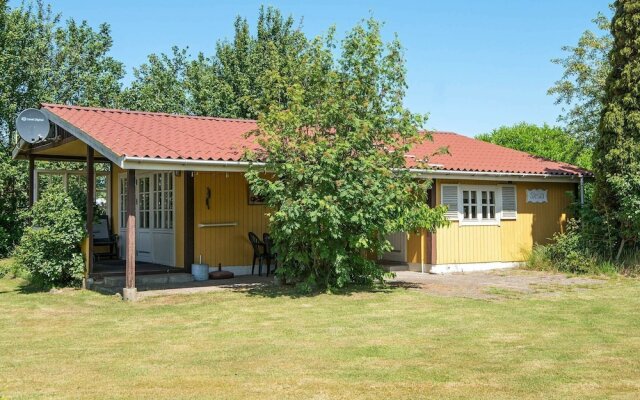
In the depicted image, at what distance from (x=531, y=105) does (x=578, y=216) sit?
59.3 ft

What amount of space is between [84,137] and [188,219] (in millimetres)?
2821

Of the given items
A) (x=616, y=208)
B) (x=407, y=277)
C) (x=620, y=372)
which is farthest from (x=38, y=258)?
(x=616, y=208)

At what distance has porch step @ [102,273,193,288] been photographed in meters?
12.8

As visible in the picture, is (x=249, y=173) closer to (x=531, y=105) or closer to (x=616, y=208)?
(x=616, y=208)

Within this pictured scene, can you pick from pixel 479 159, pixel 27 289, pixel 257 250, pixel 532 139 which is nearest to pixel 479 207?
pixel 479 159

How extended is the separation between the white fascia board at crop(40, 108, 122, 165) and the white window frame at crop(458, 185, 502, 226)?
318 inches

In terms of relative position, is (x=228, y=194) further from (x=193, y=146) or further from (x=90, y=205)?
(x=90, y=205)

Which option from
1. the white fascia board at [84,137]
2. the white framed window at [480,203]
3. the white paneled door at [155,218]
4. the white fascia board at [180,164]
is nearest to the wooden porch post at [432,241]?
the white framed window at [480,203]

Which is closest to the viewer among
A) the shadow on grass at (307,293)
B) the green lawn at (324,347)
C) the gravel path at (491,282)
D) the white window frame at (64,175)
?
the green lawn at (324,347)

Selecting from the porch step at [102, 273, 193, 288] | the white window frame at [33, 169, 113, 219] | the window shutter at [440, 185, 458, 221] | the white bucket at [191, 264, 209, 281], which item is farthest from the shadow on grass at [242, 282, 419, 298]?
the white window frame at [33, 169, 113, 219]

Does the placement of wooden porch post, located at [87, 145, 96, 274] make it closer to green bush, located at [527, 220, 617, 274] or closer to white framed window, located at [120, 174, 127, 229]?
white framed window, located at [120, 174, 127, 229]

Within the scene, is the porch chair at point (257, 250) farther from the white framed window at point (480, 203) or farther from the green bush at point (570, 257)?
the green bush at point (570, 257)

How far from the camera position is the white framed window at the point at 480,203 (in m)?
15.7

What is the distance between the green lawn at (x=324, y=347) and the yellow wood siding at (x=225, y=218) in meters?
2.95
